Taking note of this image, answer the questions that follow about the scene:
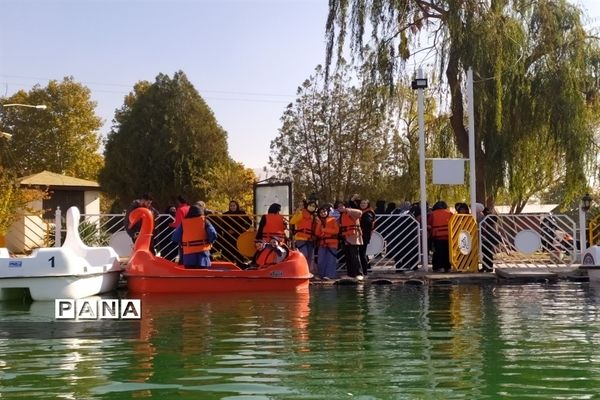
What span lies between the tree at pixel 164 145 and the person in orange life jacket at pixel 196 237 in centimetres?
2761

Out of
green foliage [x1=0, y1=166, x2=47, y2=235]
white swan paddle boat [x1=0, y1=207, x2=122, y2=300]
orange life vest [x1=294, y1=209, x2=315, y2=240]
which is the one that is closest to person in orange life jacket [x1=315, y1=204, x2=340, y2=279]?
orange life vest [x1=294, y1=209, x2=315, y2=240]

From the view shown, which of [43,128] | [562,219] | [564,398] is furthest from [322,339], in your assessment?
[43,128]

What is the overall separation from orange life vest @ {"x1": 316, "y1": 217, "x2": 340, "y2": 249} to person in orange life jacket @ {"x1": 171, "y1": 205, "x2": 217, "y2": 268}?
8.17 feet

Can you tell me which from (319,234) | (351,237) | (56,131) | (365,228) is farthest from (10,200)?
(56,131)

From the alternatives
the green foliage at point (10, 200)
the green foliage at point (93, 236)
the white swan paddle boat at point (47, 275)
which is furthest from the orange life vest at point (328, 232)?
the green foliage at point (10, 200)

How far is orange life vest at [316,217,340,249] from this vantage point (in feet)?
50.5

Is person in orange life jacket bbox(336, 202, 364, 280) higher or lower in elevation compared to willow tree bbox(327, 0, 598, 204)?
lower

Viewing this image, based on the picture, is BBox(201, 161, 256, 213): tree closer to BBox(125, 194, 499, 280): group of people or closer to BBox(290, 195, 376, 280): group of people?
BBox(125, 194, 499, 280): group of people

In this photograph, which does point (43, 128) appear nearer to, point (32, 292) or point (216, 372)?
point (32, 292)

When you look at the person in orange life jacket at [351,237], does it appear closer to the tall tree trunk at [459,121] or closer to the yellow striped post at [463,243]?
the yellow striped post at [463,243]

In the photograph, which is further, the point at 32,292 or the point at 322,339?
the point at 32,292

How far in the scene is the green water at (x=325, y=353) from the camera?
21.2 ft

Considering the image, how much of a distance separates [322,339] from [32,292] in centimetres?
595

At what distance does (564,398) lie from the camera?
6086mm
